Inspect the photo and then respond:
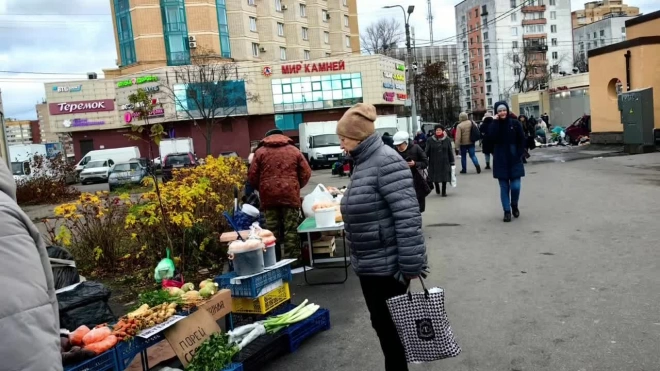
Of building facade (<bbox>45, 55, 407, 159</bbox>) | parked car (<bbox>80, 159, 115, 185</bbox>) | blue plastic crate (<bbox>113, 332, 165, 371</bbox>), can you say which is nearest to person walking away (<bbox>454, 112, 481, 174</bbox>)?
blue plastic crate (<bbox>113, 332, 165, 371</bbox>)

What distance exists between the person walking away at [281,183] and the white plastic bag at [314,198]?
358 millimetres

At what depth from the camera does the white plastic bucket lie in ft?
21.5

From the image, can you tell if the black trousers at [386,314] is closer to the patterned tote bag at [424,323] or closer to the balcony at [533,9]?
the patterned tote bag at [424,323]

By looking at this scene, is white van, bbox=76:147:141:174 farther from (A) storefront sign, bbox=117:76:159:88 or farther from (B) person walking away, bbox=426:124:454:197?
(B) person walking away, bbox=426:124:454:197

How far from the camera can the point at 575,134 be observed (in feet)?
86.9

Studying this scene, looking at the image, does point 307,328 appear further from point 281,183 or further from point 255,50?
point 255,50

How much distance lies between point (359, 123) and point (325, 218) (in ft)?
10.1

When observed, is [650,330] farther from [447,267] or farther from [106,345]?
[106,345]

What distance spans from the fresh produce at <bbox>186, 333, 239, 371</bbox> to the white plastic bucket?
8.84ft

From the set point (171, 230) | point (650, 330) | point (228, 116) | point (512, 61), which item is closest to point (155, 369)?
point (171, 230)

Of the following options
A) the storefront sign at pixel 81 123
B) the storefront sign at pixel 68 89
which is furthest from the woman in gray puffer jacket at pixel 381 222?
the storefront sign at pixel 68 89

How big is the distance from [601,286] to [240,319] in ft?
11.6

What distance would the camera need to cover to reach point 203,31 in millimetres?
51938

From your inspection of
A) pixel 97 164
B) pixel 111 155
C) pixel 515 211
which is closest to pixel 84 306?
pixel 515 211
